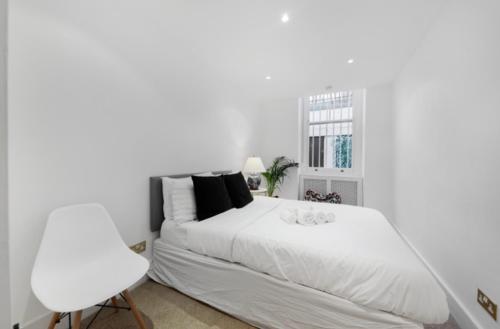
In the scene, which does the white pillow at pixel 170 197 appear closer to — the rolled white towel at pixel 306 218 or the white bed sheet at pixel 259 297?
the white bed sheet at pixel 259 297

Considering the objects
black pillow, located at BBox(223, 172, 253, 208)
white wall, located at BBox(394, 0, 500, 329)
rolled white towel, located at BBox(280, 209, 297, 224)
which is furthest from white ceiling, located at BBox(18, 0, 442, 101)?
rolled white towel, located at BBox(280, 209, 297, 224)

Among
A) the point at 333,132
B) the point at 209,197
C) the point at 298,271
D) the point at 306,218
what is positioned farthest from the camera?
the point at 333,132

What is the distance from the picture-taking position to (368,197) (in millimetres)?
3750

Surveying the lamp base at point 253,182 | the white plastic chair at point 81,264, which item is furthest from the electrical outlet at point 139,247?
the lamp base at point 253,182

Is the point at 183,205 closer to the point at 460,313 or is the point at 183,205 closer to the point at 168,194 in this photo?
the point at 168,194

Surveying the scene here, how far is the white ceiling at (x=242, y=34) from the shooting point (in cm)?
169

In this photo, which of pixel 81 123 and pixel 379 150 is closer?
pixel 81 123

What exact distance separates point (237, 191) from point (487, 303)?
2047 millimetres

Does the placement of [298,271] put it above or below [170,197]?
below

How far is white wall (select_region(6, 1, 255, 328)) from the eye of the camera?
1.27m

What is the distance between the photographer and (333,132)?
4215 mm

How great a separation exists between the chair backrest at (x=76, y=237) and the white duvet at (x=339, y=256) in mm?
612

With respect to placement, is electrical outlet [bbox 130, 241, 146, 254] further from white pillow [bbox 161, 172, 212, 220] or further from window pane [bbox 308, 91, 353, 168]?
window pane [bbox 308, 91, 353, 168]

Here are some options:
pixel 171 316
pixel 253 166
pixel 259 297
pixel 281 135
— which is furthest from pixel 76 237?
pixel 281 135
